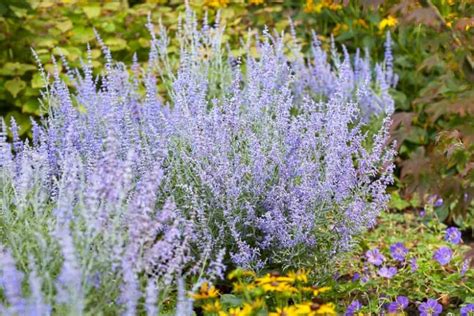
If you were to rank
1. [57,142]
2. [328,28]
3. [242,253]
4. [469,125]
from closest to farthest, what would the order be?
[242,253], [469,125], [57,142], [328,28]

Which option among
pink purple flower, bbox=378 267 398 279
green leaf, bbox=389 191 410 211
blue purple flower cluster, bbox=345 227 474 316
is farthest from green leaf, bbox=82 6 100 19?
pink purple flower, bbox=378 267 398 279

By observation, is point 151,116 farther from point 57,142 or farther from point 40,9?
point 40,9

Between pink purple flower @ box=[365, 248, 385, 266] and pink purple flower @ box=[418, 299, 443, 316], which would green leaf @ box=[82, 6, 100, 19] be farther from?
pink purple flower @ box=[418, 299, 443, 316]

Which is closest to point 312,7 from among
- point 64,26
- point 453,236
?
point 64,26

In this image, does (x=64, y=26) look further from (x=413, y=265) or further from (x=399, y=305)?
(x=399, y=305)

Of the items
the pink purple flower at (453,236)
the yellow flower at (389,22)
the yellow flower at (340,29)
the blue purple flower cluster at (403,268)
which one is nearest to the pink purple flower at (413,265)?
the blue purple flower cluster at (403,268)

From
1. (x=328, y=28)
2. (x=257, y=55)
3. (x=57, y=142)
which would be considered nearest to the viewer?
(x=57, y=142)

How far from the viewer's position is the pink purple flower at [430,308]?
2961mm

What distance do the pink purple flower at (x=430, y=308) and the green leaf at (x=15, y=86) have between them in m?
2.60

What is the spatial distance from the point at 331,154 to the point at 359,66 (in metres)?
2.09

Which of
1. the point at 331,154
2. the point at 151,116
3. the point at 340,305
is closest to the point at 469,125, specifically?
the point at 331,154

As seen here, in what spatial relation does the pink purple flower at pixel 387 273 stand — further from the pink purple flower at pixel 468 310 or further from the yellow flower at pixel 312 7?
the yellow flower at pixel 312 7

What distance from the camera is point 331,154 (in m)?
2.87

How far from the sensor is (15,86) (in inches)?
172
